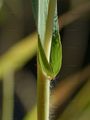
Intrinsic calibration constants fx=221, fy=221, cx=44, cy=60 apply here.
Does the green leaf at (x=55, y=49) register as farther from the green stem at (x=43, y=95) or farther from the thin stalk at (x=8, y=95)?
the thin stalk at (x=8, y=95)

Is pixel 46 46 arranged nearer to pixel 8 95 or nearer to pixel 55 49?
pixel 55 49

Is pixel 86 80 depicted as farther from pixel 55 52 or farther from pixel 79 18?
pixel 55 52

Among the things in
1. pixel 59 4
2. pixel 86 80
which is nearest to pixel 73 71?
pixel 86 80

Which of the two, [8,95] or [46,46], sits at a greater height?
[46,46]

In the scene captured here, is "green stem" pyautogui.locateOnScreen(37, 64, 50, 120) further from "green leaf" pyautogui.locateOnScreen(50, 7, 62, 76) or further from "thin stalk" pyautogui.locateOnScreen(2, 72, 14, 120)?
"thin stalk" pyautogui.locateOnScreen(2, 72, 14, 120)

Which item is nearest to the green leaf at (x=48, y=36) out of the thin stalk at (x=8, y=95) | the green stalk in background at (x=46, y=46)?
the green stalk in background at (x=46, y=46)

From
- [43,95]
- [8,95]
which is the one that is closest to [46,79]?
[43,95]

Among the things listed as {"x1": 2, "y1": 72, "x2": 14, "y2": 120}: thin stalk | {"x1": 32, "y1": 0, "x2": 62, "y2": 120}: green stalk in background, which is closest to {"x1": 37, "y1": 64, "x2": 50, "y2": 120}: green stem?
{"x1": 32, "y1": 0, "x2": 62, "y2": 120}: green stalk in background
